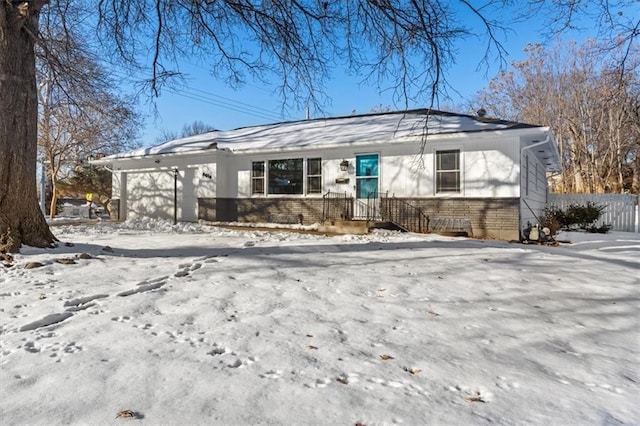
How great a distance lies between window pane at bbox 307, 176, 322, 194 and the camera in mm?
12258

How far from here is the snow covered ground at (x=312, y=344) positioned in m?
1.83

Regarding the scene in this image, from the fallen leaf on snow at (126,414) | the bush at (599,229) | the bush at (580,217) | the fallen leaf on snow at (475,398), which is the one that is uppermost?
the bush at (580,217)

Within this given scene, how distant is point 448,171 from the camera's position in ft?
34.4

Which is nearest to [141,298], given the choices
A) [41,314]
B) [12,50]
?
[41,314]

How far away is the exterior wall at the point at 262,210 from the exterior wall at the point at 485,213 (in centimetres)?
361

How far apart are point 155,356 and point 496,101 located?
27702mm

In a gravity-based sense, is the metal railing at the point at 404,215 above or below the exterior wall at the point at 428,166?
below

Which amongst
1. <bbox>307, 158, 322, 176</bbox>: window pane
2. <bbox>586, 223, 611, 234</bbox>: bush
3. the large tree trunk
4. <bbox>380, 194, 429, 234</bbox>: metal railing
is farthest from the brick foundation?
the large tree trunk

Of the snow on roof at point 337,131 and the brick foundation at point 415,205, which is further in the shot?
the snow on roof at point 337,131

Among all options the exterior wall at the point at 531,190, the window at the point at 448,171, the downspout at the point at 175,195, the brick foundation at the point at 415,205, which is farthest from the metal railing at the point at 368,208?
the downspout at the point at 175,195

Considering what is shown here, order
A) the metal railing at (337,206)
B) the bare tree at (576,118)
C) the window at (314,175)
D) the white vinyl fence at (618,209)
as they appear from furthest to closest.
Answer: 1. the bare tree at (576,118)
2. the white vinyl fence at (618,209)
3. the window at (314,175)
4. the metal railing at (337,206)

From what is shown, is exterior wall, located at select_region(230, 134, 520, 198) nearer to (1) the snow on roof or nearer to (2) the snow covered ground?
(1) the snow on roof

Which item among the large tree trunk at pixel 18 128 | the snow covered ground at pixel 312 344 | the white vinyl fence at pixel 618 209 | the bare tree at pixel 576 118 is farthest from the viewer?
the bare tree at pixel 576 118

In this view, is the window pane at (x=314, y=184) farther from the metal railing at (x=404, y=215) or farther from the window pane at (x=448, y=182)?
the window pane at (x=448, y=182)
